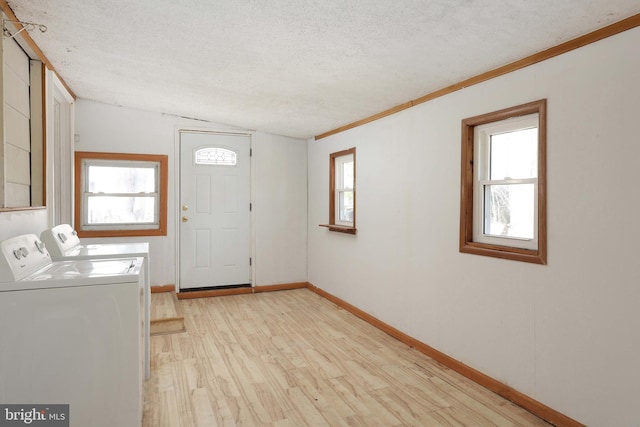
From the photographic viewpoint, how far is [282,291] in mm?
5551

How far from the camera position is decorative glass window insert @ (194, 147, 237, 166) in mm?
5211

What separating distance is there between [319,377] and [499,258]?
149 cm

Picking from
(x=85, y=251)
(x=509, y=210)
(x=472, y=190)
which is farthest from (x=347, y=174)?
(x=85, y=251)

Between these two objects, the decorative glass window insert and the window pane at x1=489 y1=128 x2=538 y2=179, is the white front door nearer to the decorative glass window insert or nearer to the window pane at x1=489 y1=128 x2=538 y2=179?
the decorative glass window insert

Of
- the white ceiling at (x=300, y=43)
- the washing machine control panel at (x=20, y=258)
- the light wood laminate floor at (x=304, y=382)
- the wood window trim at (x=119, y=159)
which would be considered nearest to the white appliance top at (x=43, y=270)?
the washing machine control panel at (x=20, y=258)

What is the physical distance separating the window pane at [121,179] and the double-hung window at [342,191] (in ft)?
7.38

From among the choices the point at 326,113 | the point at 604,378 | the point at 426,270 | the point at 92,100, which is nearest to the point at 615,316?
the point at 604,378

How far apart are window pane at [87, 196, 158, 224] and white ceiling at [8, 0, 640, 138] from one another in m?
1.39

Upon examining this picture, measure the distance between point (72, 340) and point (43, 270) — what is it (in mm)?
485

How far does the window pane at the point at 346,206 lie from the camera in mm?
4734

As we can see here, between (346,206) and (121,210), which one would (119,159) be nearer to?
(121,210)

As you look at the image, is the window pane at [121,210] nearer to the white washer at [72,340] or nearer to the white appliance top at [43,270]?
the white appliance top at [43,270]

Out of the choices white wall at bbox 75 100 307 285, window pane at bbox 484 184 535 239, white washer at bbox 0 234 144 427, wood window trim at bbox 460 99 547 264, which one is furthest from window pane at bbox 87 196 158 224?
window pane at bbox 484 184 535 239

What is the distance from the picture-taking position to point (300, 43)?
2.50 meters
